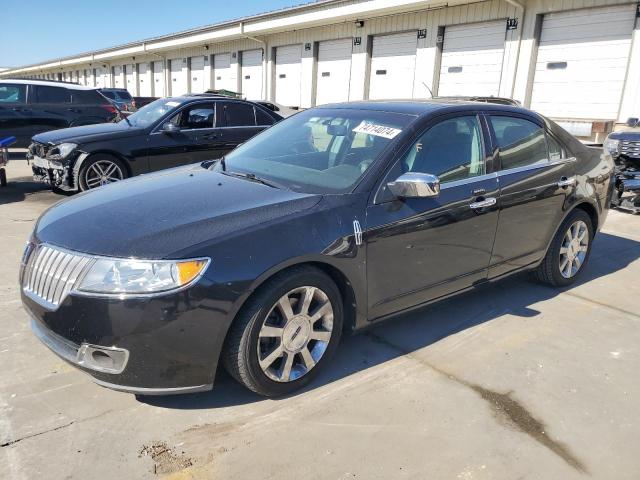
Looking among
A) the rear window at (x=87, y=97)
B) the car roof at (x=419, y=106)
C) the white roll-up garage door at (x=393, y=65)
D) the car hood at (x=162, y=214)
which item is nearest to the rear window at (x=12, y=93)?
the rear window at (x=87, y=97)

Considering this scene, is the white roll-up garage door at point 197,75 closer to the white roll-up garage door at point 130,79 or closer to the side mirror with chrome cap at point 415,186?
the white roll-up garage door at point 130,79

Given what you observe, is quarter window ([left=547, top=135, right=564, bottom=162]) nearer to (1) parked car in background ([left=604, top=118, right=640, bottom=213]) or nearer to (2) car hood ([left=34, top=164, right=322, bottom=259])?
(2) car hood ([left=34, top=164, right=322, bottom=259])

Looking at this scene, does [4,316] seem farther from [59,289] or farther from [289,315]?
[289,315]

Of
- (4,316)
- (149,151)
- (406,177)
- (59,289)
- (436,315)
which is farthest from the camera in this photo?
(149,151)

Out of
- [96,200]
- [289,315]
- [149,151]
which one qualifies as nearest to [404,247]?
[289,315]

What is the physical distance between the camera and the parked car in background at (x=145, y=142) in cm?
727

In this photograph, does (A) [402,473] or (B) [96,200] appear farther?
(B) [96,200]

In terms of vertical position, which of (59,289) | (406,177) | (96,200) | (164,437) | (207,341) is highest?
(406,177)

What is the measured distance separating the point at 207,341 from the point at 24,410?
42.8 inches

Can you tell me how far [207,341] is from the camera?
2.46 meters

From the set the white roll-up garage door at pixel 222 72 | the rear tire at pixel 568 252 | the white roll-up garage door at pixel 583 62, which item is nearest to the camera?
the rear tire at pixel 568 252

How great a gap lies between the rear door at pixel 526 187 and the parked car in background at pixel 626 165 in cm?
419

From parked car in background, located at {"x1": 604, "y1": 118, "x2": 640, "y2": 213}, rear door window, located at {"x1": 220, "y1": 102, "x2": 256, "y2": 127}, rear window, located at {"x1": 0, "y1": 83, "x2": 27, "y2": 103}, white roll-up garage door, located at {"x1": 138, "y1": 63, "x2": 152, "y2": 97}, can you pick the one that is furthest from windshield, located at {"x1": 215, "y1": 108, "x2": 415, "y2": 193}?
white roll-up garage door, located at {"x1": 138, "y1": 63, "x2": 152, "y2": 97}

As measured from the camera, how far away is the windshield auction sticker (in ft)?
10.8
